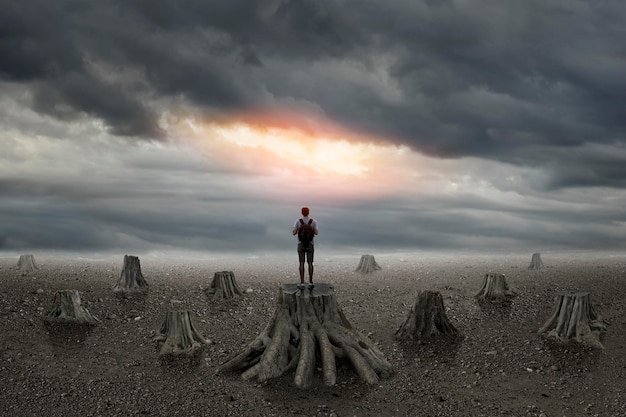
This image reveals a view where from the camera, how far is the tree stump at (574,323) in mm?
15555

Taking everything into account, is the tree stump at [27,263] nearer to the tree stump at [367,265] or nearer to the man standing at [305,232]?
the tree stump at [367,265]

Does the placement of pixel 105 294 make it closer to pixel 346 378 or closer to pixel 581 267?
pixel 346 378

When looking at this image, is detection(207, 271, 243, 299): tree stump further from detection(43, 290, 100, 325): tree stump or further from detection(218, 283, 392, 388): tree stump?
detection(218, 283, 392, 388): tree stump

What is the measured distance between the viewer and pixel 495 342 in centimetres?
1598

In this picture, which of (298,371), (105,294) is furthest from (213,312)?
(298,371)

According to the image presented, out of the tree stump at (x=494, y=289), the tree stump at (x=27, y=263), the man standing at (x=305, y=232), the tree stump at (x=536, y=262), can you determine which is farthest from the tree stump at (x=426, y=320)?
the tree stump at (x=27, y=263)

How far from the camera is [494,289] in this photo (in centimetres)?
2095

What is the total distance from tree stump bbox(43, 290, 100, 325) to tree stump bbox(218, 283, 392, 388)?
21.2ft

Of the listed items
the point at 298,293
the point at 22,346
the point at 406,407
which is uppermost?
the point at 298,293

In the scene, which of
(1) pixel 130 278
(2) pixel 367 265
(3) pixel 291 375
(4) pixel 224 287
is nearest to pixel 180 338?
(3) pixel 291 375

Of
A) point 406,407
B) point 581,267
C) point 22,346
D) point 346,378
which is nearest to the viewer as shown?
point 406,407

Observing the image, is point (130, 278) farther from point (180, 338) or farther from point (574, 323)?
point (574, 323)

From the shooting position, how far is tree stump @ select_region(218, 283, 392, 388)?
1296 cm

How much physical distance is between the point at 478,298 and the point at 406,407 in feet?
33.9
